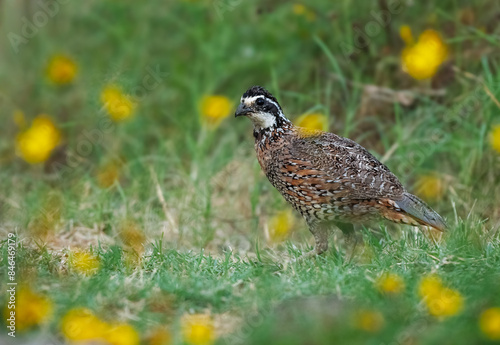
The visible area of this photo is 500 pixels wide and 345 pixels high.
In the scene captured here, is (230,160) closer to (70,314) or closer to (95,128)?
(95,128)

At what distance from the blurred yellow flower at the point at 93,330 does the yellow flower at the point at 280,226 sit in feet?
8.93

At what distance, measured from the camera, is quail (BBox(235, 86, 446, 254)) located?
5340 mm

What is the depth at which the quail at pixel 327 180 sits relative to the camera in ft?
17.5

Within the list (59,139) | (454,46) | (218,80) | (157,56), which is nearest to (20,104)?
(59,139)

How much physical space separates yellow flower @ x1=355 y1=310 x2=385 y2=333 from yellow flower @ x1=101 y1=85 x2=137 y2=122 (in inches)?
170

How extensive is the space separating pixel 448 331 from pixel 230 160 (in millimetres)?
4106

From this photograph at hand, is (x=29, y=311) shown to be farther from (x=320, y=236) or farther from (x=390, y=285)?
(x=320, y=236)

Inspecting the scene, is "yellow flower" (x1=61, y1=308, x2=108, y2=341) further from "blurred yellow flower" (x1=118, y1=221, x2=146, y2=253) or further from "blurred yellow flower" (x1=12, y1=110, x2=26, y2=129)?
"blurred yellow flower" (x1=12, y1=110, x2=26, y2=129)

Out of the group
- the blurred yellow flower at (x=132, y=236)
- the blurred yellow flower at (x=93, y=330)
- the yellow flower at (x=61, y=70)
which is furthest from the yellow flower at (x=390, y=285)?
the yellow flower at (x=61, y=70)

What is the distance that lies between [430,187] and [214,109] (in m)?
1.99

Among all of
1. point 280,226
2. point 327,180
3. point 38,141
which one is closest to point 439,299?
point 327,180

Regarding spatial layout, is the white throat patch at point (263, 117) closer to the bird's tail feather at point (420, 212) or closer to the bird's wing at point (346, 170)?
the bird's wing at point (346, 170)

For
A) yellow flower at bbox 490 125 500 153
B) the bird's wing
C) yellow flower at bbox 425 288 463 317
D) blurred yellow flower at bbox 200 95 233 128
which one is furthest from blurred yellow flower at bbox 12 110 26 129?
yellow flower at bbox 425 288 463 317

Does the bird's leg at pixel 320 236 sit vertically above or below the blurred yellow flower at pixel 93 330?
above
